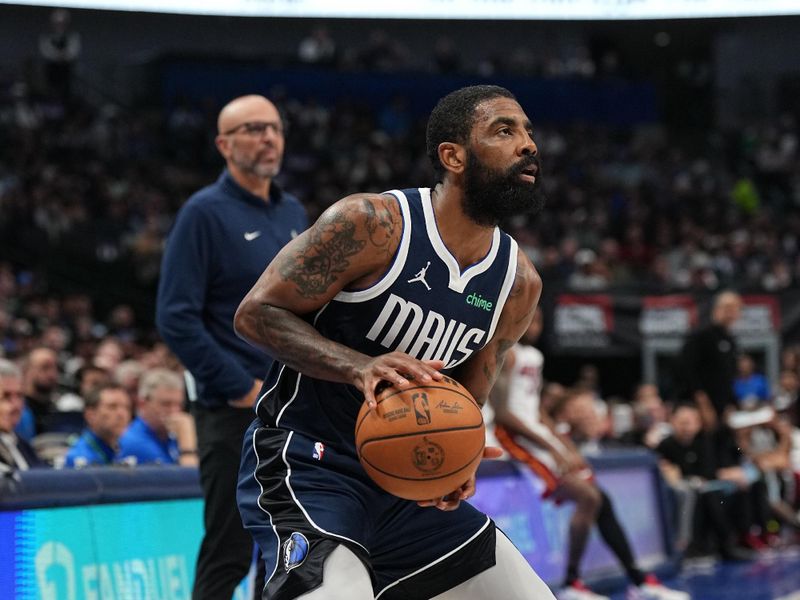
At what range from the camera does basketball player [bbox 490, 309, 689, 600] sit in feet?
26.6

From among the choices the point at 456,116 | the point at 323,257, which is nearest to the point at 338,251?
the point at 323,257

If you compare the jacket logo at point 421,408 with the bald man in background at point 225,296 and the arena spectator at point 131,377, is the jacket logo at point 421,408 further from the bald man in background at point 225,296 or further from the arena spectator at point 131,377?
the arena spectator at point 131,377

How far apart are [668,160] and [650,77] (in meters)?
2.99

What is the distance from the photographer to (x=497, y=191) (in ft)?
11.7

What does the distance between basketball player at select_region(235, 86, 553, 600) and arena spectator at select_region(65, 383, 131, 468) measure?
12.1 ft

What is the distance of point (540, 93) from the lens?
25.8 m

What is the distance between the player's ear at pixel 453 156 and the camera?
3631mm

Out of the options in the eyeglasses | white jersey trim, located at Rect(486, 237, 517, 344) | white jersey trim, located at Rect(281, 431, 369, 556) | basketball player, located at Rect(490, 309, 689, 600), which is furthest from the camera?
basketball player, located at Rect(490, 309, 689, 600)

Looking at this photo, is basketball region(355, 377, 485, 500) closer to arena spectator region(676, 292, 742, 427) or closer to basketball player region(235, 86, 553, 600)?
basketball player region(235, 86, 553, 600)

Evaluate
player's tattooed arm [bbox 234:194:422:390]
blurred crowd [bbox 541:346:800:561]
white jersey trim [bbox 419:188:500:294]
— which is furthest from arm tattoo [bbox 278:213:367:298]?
blurred crowd [bbox 541:346:800:561]

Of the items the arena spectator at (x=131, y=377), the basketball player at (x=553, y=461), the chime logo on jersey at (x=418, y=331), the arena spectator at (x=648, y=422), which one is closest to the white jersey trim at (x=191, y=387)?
the chime logo on jersey at (x=418, y=331)

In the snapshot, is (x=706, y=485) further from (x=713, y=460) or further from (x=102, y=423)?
(x=102, y=423)

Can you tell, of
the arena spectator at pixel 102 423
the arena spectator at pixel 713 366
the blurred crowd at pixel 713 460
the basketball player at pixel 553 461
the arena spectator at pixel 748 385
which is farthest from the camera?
the arena spectator at pixel 748 385

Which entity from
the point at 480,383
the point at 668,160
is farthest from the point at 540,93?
the point at 480,383
